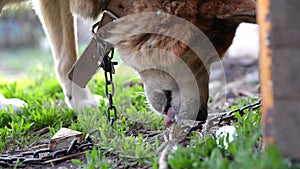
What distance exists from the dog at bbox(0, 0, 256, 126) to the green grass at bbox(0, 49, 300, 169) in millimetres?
242

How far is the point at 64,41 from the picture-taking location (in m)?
3.93

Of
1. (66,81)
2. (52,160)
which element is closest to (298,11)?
(52,160)

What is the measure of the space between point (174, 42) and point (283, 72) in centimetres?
112

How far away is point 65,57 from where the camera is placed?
392 centimetres

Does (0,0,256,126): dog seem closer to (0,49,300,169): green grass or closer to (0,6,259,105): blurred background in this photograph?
(0,49,300,169): green grass

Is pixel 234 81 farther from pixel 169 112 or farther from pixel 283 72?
pixel 283 72

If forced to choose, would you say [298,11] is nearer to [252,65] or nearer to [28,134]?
[28,134]

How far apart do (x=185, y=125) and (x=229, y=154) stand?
784 mm

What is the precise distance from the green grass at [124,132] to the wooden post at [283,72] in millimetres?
69

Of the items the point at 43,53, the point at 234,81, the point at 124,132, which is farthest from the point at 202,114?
the point at 43,53

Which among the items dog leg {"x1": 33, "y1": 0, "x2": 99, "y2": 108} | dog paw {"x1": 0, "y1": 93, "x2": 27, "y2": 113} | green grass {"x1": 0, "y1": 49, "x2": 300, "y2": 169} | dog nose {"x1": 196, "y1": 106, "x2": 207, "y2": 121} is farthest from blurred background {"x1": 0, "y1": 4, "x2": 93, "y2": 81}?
dog nose {"x1": 196, "y1": 106, "x2": 207, "y2": 121}

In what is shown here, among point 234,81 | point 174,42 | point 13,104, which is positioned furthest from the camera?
point 234,81

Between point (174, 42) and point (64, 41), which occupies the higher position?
point (64, 41)

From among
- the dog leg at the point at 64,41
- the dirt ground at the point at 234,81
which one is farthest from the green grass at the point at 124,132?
the dirt ground at the point at 234,81
